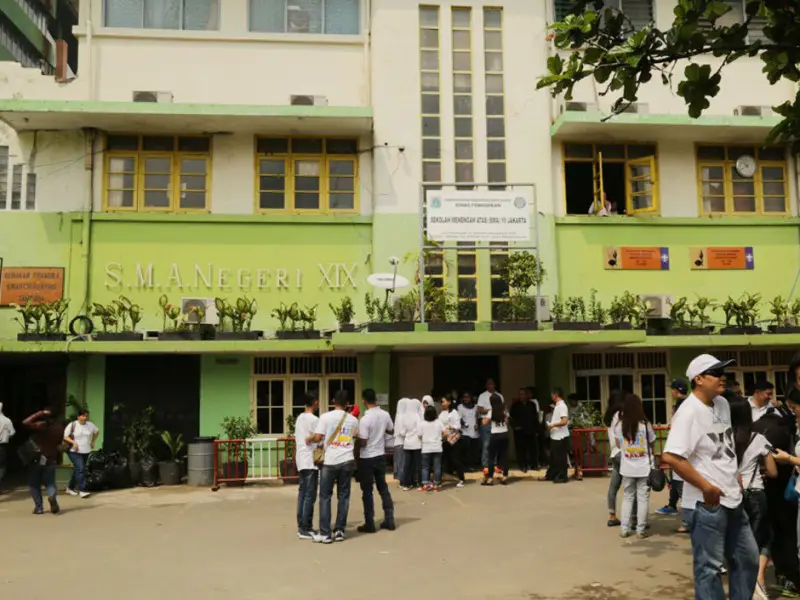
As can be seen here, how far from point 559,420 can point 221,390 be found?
22.0 ft

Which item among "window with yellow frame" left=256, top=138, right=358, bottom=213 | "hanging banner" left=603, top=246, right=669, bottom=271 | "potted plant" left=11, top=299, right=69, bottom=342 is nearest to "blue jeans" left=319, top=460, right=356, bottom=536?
"potted plant" left=11, top=299, right=69, bottom=342

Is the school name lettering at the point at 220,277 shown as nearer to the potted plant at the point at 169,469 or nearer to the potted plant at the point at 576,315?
the potted plant at the point at 169,469

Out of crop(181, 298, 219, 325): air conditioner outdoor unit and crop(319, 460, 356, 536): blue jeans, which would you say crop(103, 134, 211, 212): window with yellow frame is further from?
crop(319, 460, 356, 536): blue jeans

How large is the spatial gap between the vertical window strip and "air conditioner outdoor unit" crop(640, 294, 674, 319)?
380cm

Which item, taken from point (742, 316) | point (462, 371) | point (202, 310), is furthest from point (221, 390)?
point (742, 316)

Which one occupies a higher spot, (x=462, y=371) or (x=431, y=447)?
(x=462, y=371)

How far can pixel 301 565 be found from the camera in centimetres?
770

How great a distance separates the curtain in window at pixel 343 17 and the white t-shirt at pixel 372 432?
1054 centimetres

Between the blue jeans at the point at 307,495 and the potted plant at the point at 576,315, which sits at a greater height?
the potted plant at the point at 576,315

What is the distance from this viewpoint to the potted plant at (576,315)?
46.6 feet

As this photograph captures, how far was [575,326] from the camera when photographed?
1421cm

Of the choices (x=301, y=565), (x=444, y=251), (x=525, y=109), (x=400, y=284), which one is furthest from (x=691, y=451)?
(x=525, y=109)

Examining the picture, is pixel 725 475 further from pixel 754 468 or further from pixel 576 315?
pixel 576 315

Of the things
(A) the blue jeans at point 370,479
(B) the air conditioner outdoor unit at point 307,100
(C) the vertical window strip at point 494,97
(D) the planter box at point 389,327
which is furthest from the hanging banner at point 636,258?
(A) the blue jeans at point 370,479
